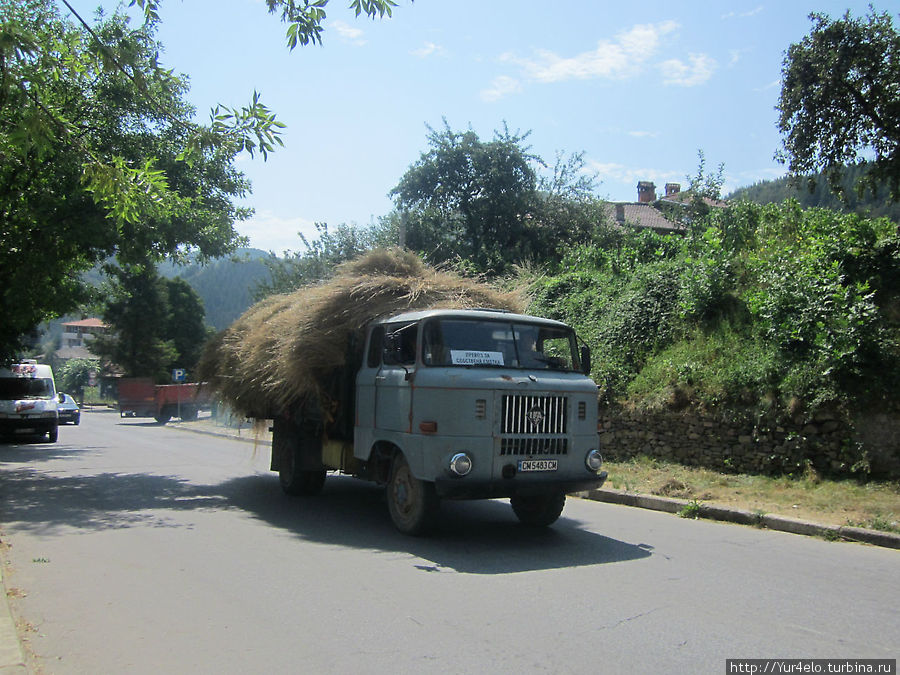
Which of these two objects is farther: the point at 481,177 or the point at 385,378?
the point at 481,177

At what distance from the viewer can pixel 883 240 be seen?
39.9 ft

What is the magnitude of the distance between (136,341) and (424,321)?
202 feet

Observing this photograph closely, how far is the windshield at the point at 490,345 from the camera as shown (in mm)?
7605

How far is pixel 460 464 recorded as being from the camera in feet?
23.2

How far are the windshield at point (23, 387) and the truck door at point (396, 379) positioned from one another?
20.5m

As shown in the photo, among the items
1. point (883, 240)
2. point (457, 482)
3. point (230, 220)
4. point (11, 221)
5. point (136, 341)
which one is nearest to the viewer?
point (457, 482)

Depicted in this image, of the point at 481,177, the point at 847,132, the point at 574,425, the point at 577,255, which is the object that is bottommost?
the point at 574,425

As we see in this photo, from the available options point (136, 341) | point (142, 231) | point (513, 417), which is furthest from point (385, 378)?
point (136, 341)

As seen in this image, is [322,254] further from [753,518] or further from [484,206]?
[753,518]

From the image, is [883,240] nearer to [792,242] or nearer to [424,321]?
[792,242]

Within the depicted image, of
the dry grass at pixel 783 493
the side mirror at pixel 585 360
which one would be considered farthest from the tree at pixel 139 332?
the side mirror at pixel 585 360

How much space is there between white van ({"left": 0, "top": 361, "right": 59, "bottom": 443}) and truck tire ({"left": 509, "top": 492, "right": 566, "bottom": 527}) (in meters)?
20.4

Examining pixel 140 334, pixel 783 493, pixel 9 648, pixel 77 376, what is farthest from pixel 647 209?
pixel 77 376

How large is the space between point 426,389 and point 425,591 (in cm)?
217
